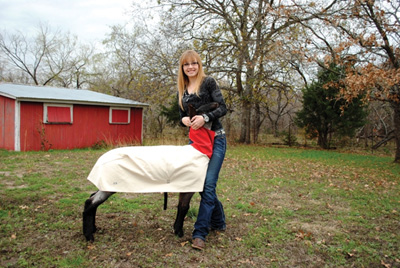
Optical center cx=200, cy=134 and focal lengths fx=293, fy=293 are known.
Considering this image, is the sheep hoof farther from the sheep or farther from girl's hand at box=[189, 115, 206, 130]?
girl's hand at box=[189, 115, 206, 130]

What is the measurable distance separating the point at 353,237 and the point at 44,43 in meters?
37.4

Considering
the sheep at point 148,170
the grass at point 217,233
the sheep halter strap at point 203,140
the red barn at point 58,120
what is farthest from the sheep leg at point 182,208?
the red barn at point 58,120

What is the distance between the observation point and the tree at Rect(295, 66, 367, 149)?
16.2 metres

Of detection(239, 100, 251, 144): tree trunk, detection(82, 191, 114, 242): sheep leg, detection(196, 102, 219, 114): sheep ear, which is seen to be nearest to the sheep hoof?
detection(82, 191, 114, 242): sheep leg

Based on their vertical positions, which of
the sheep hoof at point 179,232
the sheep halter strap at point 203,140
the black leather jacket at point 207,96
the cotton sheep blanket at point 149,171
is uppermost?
the black leather jacket at point 207,96

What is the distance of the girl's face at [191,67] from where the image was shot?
3168mm

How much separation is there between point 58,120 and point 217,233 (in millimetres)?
11664

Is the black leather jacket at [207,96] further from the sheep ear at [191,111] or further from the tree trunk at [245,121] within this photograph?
the tree trunk at [245,121]

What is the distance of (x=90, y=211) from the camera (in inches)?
123

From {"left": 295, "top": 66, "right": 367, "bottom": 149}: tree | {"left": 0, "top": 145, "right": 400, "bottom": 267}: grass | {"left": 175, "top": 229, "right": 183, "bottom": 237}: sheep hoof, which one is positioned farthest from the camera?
{"left": 295, "top": 66, "right": 367, "bottom": 149}: tree

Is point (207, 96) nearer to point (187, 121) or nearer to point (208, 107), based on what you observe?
point (208, 107)

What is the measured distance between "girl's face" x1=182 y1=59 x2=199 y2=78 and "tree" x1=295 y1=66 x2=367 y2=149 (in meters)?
14.3

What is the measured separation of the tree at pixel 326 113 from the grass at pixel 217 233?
10.7m

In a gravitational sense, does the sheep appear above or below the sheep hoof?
above
